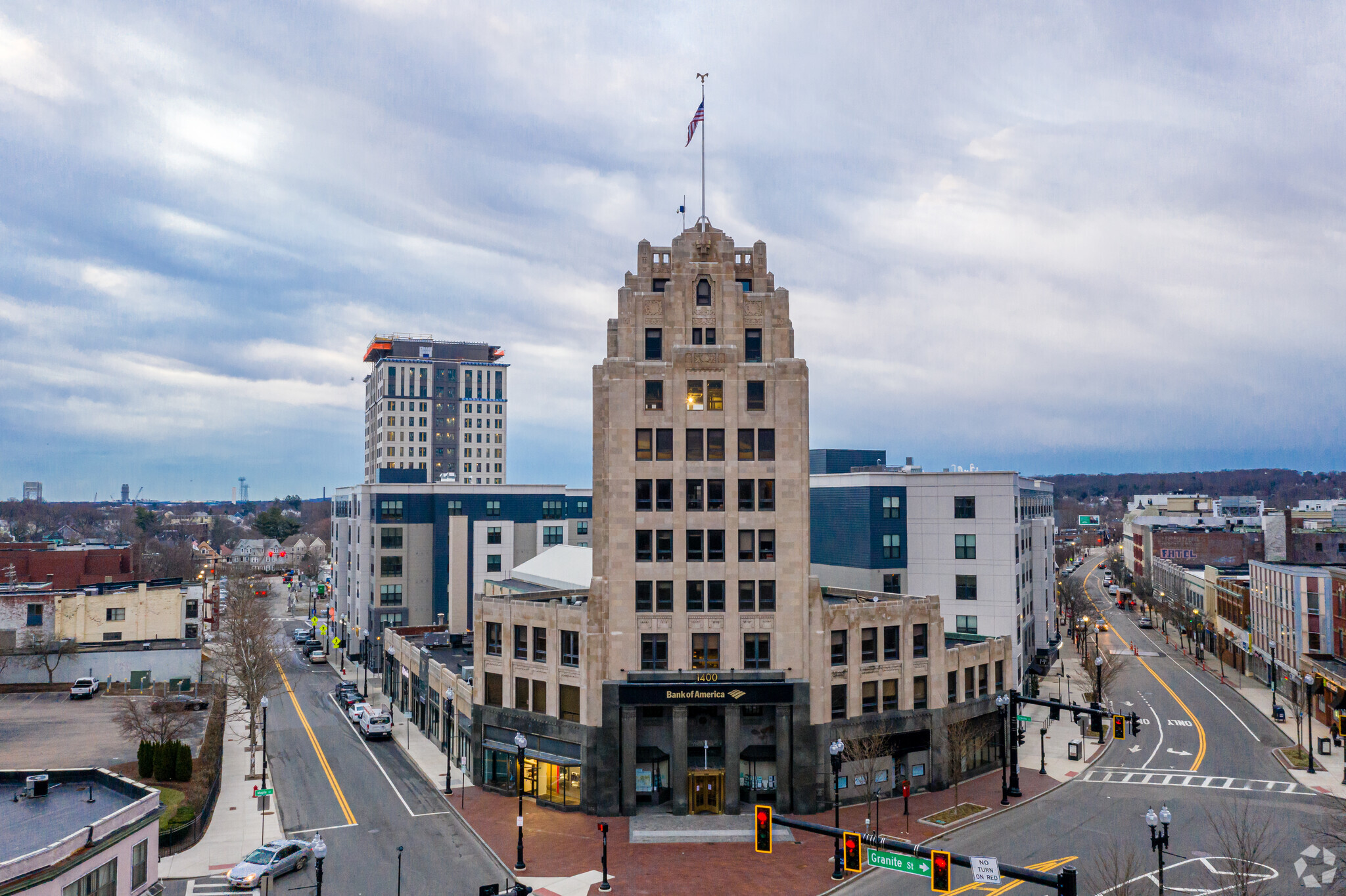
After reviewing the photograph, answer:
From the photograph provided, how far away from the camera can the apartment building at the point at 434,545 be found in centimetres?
9762

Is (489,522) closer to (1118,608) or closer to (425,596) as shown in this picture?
(425,596)

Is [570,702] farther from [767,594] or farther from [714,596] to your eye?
[767,594]

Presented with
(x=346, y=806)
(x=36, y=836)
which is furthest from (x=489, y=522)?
(x=36, y=836)

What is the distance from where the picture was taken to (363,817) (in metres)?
45.1

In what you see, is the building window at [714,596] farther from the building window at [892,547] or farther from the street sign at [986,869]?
the building window at [892,547]

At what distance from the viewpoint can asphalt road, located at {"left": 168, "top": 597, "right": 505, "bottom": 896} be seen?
36.8 m

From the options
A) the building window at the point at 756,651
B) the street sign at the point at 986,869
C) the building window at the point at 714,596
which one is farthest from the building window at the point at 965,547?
the street sign at the point at 986,869

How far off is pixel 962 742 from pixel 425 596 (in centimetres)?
6776

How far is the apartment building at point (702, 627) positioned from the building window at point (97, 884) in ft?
74.1

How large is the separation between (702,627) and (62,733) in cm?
4941

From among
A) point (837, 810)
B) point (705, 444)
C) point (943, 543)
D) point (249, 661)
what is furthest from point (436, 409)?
point (837, 810)

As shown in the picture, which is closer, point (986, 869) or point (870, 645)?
point (986, 869)

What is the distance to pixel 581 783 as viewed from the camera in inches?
1812

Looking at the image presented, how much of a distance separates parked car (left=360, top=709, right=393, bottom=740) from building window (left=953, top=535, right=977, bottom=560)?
150ft
